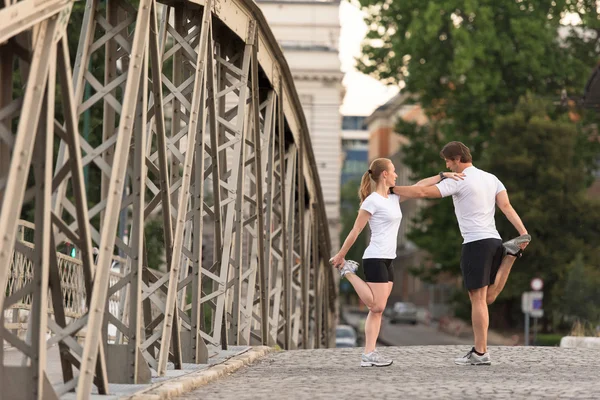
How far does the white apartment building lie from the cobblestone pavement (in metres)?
59.1

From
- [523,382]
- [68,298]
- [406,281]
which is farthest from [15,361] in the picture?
[406,281]

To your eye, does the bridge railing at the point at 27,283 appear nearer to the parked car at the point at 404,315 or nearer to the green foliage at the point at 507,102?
the green foliage at the point at 507,102

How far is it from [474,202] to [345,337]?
39.2 metres

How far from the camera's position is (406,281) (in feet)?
407

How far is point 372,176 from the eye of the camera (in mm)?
12492

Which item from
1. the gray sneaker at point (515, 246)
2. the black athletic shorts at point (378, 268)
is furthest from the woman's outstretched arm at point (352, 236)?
the gray sneaker at point (515, 246)

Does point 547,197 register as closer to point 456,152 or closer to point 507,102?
point 507,102

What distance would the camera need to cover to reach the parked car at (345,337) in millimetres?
49938

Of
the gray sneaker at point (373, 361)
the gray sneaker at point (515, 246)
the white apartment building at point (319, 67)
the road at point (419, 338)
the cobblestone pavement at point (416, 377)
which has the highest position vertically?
the white apartment building at point (319, 67)

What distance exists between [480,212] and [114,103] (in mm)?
3918

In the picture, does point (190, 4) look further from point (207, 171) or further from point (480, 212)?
point (480, 212)

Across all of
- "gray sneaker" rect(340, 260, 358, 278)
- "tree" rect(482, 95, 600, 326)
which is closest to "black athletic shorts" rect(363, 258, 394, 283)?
"gray sneaker" rect(340, 260, 358, 278)

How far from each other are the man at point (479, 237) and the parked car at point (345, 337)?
1456 inches

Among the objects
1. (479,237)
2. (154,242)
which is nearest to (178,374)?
(479,237)
